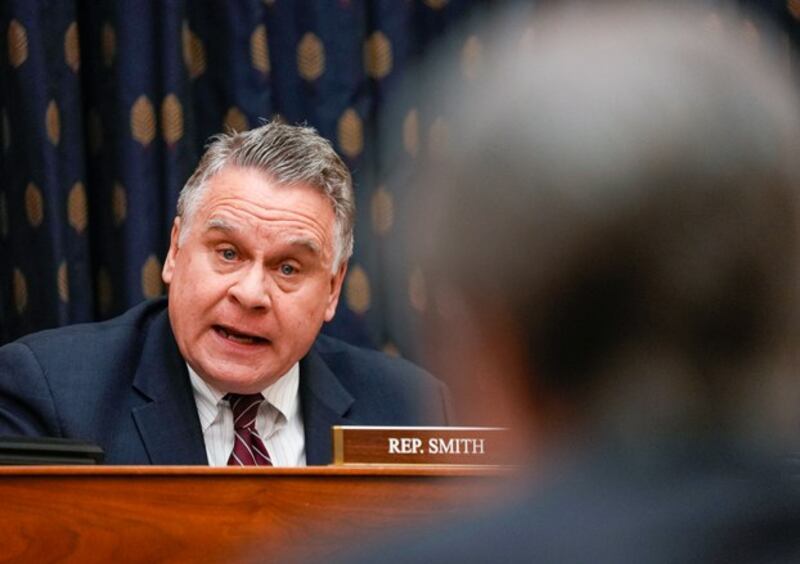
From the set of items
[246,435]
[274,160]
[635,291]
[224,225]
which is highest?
[274,160]

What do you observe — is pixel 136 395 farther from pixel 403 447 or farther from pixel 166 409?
pixel 403 447

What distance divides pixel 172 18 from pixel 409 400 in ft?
3.41

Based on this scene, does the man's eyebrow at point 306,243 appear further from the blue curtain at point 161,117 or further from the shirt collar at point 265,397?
the blue curtain at point 161,117

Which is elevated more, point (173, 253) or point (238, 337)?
point (173, 253)

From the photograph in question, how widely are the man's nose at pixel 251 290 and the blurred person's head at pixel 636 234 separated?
1.69 metres

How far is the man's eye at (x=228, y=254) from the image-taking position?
8.20 feet

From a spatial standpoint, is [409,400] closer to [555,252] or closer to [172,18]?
[172,18]

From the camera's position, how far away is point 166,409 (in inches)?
94.7

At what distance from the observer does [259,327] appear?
8.12 feet

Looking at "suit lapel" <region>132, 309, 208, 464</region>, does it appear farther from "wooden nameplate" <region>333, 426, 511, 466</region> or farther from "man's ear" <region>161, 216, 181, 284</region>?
"wooden nameplate" <region>333, 426, 511, 466</region>

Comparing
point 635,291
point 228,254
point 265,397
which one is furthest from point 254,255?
point 635,291

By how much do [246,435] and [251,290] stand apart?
262 mm

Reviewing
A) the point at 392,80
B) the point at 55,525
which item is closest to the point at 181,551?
the point at 55,525

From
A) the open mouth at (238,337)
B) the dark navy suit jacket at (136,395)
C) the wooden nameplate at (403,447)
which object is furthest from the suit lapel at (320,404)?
the wooden nameplate at (403,447)
